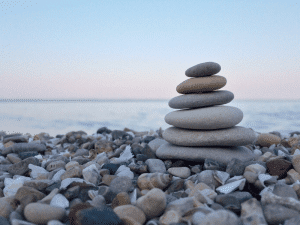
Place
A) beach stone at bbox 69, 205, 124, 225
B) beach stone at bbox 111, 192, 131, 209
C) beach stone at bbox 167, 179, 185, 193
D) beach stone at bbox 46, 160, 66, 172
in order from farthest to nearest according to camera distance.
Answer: beach stone at bbox 46, 160, 66, 172 < beach stone at bbox 167, 179, 185, 193 < beach stone at bbox 111, 192, 131, 209 < beach stone at bbox 69, 205, 124, 225

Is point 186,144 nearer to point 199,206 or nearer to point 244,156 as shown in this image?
point 244,156

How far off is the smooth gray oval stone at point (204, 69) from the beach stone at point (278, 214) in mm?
1982

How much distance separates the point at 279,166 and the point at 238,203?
1.03m

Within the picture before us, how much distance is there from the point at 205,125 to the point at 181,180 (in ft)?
3.06

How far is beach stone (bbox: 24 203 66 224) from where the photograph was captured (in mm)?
1820

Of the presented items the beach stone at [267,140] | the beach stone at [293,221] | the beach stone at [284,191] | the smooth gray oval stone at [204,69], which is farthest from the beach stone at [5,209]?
the beach stone at [267,140]

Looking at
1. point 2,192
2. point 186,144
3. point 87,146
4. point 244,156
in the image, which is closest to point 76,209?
point 2,192

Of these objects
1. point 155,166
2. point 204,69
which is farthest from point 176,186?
point 204,69

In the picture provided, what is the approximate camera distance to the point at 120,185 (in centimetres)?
233

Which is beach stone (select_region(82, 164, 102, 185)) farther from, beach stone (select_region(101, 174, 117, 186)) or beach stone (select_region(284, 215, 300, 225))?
beach stone (select_region(284, 215, 300, 225))

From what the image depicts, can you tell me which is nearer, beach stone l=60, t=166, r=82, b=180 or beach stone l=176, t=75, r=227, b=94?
beach stone l=60, t=166, r=82, b=180

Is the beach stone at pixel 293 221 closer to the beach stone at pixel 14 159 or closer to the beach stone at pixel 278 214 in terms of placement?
the beach stone at pixel 278 214

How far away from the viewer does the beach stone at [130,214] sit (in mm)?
1787

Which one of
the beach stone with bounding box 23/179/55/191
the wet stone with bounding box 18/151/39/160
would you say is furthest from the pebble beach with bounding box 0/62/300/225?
the wet stone with bounding box 18/151/39/160
